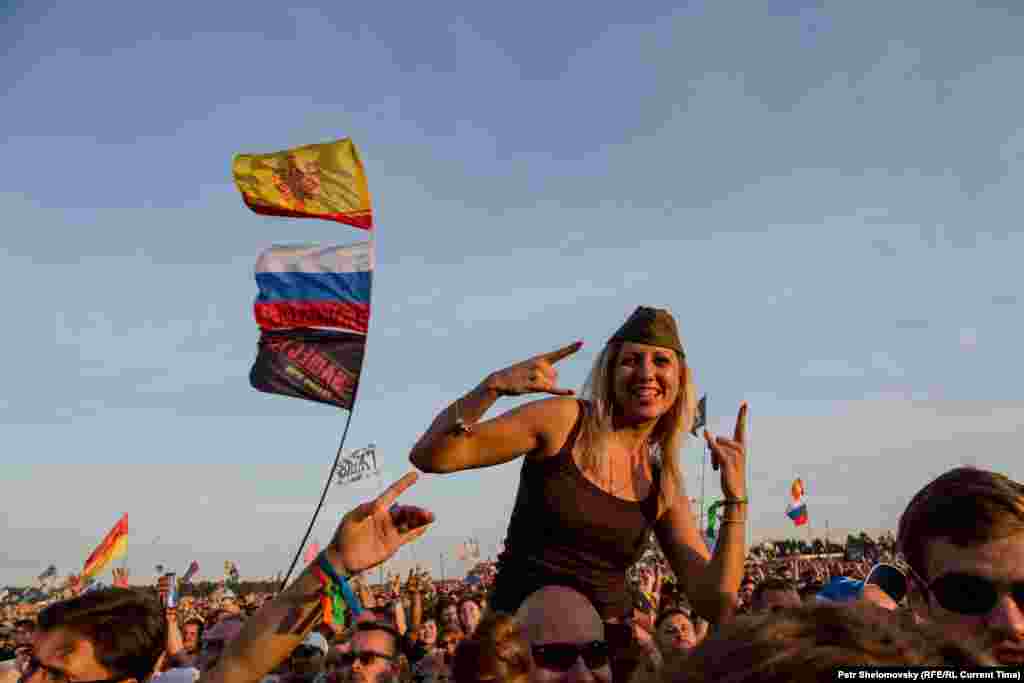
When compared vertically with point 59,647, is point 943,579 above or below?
above

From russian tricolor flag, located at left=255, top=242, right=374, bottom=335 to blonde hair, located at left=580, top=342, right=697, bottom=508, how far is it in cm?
671

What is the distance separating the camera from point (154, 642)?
9.11ft

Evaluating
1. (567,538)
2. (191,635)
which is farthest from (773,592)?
(191,635)

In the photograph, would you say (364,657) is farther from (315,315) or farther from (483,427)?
(315,315)

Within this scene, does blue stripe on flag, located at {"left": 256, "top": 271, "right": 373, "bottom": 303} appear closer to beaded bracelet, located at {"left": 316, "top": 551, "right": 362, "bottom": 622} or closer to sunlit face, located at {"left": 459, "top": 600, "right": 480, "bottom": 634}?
sunlit face, located at {"left": 459, "top": 600, "right": 480, "bottom": 634}

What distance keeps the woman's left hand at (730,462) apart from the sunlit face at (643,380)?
0.77ft

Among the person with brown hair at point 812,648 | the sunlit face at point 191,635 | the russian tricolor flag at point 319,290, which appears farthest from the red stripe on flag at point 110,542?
the person with brown hair at point 812,648

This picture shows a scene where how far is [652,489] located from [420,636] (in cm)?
852

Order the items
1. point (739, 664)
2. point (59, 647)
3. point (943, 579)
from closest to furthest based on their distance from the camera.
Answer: point (739, 664)
point (943, 579)
point (59, 647)

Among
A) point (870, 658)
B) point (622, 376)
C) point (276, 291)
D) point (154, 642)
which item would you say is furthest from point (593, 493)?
point (276, 291)

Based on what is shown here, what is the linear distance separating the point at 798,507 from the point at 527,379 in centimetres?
2799

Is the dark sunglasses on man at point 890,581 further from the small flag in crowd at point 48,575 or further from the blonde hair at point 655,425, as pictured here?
the small flag in crowd at point 48,575

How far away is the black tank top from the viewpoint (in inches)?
104

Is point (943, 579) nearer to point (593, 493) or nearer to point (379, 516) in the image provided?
point (593, 493)
